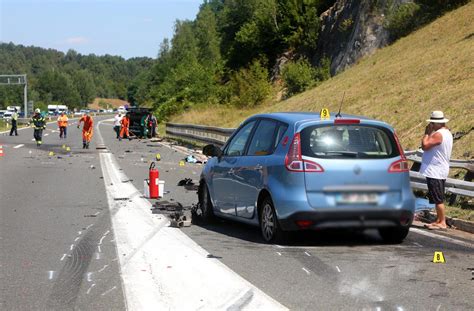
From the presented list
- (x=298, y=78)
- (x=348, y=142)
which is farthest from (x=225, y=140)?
(x=298, y=78)

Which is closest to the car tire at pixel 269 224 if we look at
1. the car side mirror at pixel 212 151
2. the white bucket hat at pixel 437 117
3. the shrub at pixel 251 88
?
the car side mirror at pixel 212 151

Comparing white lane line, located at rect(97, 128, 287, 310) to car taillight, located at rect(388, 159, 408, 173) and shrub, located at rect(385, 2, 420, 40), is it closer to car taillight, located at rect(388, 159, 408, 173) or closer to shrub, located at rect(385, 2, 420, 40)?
car taillight, located at rect(388, 159, 408, 173)

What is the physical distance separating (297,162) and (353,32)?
43442mm

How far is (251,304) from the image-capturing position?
5754 millimetres

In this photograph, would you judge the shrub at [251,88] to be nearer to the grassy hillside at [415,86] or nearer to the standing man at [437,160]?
the grassy hillside at [415,86]

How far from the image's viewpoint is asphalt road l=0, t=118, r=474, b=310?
5.96m

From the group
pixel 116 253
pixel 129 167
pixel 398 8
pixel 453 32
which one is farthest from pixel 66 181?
pixel 398 8

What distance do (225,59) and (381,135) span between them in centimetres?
7759

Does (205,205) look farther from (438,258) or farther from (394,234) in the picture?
(438,258)

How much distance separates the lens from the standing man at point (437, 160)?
32.6 ft

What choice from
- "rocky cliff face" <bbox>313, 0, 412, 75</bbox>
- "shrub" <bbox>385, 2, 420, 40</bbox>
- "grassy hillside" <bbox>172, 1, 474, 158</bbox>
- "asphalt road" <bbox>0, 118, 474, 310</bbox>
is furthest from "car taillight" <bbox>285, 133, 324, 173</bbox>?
"rocky cliff face" <bbox>313, 0, 412, 75</bbox>

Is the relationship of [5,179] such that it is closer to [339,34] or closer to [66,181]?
[66,181]

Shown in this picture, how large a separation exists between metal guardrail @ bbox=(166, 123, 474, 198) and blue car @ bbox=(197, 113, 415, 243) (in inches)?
100

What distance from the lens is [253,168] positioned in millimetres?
8906
